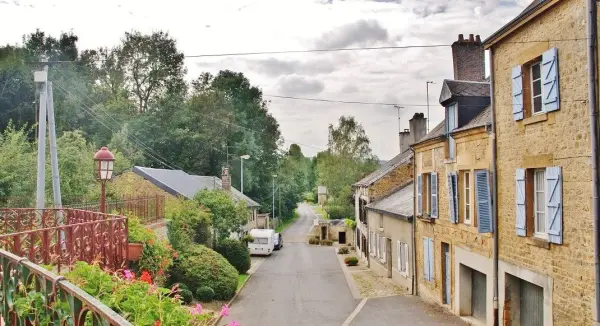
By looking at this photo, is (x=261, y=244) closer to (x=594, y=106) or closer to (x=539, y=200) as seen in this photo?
(x=539, y=200)

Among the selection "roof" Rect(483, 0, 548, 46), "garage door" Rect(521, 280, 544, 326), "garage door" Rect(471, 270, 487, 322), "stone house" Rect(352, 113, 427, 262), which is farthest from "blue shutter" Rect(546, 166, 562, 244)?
"stone house" Rect(352, 113, 427, 262)

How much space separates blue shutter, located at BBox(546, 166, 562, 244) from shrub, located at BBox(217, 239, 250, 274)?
20.5 metres

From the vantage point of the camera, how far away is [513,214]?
12.5m

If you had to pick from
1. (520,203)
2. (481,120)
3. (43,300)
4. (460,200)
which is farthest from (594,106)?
(43,300)

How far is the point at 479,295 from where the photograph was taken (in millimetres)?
15734

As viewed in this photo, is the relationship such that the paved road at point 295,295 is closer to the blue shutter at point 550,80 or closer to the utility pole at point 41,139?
the utility pole at point 41,139

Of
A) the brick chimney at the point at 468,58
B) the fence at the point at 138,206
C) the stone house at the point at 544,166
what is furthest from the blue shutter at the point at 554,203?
the fence at the point at 138,206

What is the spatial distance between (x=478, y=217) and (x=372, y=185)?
57.9 ft

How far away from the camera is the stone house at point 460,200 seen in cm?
1428

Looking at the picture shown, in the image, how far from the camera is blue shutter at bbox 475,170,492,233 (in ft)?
44.9

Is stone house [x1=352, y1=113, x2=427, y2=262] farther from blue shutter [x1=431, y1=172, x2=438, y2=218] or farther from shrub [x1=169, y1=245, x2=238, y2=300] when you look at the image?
shrub [x1=169, y1=245, x2=238, y2=300]

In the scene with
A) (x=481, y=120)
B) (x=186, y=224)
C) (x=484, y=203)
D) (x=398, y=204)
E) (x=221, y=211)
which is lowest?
(x=186, y=224)

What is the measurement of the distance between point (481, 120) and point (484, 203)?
105 inches

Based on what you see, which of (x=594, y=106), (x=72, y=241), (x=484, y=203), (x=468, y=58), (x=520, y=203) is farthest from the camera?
(x=468, y=58)
